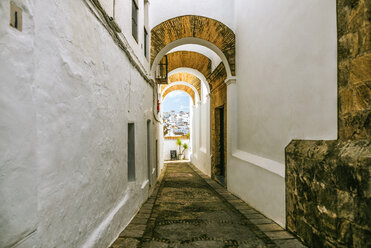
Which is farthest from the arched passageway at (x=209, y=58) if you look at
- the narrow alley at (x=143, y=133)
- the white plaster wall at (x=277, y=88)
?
the narrow alley at (x=143, y=133)

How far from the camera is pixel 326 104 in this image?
9.61 ft

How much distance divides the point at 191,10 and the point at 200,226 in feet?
18.4

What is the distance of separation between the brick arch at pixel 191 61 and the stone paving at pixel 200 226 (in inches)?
222

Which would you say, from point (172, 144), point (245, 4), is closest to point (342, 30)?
point (245, 4)

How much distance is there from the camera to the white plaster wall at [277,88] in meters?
2.99

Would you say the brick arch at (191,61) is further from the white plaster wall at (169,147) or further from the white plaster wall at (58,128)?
the white plaster wall at (169,147)

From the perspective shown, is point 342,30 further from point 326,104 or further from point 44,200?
point 44,200

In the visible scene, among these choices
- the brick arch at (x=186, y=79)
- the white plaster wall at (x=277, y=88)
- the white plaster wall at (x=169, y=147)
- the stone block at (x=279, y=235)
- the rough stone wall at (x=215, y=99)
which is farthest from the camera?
the white plaster wall at (x=169, y=147)

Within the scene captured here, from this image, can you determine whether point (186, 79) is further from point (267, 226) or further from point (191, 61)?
point (267, 226)

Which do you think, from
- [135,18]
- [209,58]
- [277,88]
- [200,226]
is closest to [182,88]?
[209,58]

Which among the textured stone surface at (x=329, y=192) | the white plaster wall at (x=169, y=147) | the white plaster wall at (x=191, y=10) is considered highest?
the white plaster wall at (x=191, y=10)

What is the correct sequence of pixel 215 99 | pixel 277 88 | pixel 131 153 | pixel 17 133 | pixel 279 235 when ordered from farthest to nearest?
pixel 215 99
pixel 131 153
pixel 277 88
pixel 279 235
pixel 17 133

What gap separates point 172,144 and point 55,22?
16836 mm

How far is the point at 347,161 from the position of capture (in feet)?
7.76
